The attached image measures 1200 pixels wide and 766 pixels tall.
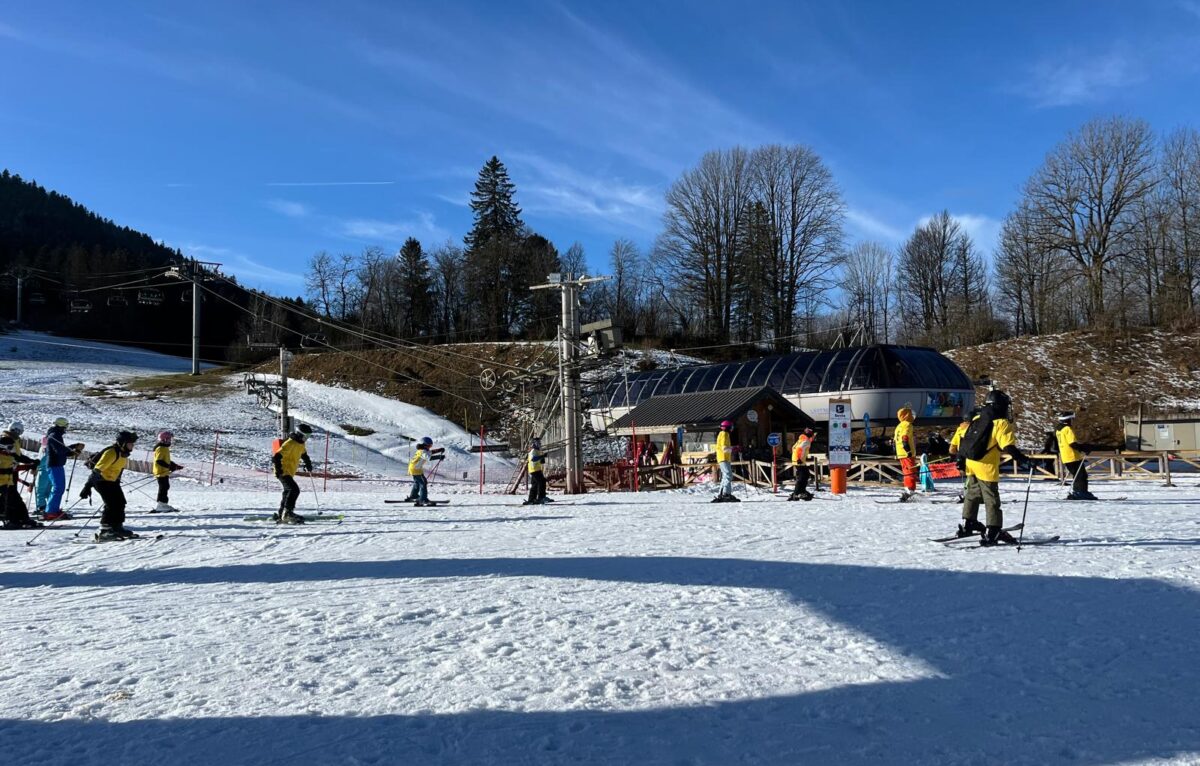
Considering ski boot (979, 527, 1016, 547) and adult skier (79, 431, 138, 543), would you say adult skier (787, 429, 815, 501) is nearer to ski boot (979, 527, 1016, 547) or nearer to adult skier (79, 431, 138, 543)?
ski boot (979, 527, 1016, 547)

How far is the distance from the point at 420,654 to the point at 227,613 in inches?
96.6

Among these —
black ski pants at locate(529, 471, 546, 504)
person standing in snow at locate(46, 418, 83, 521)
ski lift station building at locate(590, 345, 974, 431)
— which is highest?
ski lift station building at locate(590, 345, 974, 431)

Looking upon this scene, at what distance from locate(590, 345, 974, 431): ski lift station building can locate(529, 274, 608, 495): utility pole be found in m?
8.20

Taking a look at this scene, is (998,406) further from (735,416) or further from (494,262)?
(494,262)

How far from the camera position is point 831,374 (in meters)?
37.1

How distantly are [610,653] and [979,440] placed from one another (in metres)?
6.95

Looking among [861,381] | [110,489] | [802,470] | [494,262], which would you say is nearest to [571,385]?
[802,470]

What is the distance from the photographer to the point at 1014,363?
50.4 metres

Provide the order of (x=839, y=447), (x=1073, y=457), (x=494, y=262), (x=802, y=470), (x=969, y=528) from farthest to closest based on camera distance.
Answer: (x=494, y=262), (x=839, y=447), (x=802, y=470), (x=1073, y=457), (x=969, y=528)

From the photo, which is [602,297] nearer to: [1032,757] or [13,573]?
[13,573]

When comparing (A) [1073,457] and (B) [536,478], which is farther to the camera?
(B) [536,478]

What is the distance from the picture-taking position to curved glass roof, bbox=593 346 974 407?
3616cm

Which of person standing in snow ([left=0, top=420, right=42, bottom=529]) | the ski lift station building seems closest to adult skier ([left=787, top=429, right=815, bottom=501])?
the ski lift station building

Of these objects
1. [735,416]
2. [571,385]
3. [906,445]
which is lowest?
[906,445]
